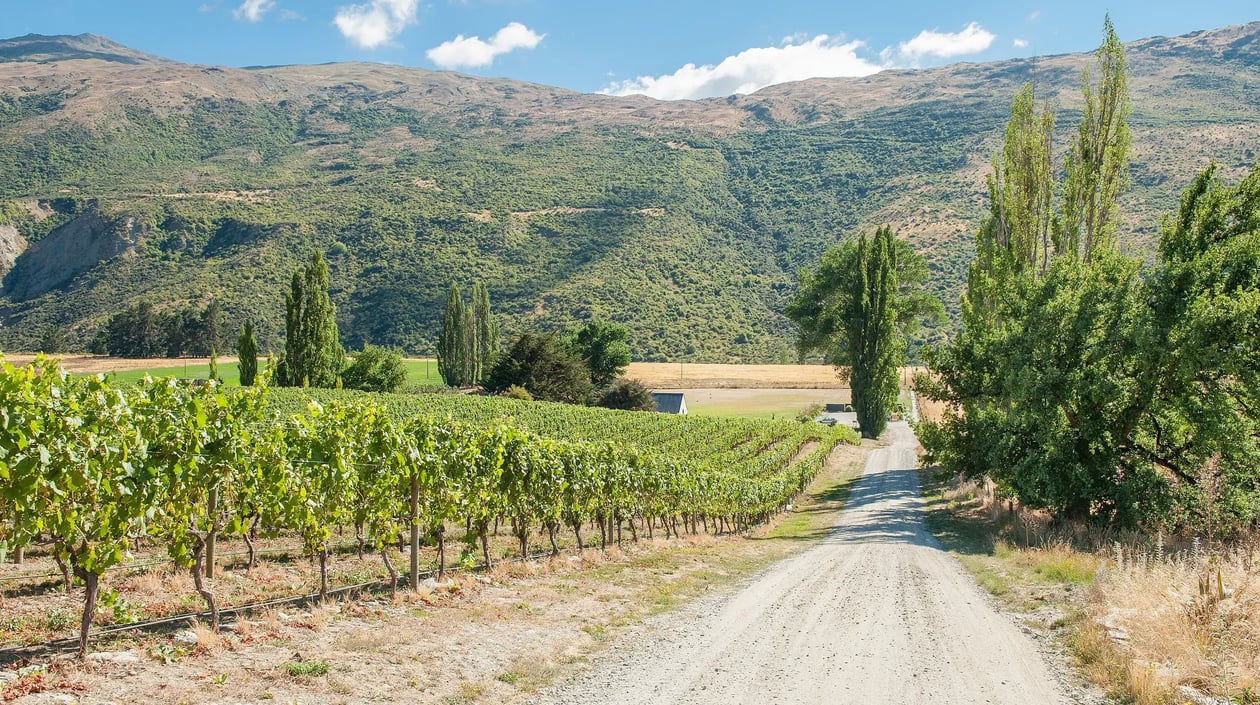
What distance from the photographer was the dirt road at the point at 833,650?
300 inches

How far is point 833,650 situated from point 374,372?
184ft

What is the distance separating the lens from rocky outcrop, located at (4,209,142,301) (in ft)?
404

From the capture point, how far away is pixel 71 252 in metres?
126

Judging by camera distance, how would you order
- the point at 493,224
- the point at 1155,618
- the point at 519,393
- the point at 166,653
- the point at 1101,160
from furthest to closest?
the point at 493,224 → the point at 519,393 → the point at 1101,160 → the point at 1155,618 → the point at 166,653

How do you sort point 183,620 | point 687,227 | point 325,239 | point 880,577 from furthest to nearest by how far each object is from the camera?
1. point 687,227
2. point 325,239
3. point 880,577
4. point 183,620

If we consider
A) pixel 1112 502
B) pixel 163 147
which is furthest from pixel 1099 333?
pixel 163 147

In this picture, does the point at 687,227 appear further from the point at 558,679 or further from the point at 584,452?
the point at 558,679

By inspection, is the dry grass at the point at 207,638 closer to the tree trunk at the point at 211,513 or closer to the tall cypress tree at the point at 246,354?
the tree trunk at the point at 211,513

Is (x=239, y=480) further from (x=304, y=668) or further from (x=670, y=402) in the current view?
(x=670, y=402)

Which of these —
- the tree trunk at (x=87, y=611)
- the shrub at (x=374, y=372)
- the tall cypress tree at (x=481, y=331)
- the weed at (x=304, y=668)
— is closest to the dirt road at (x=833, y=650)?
the weed at (x=304, y=668)

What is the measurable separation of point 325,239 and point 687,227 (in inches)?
2580

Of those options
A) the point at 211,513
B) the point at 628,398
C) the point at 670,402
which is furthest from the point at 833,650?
the point at 670,402

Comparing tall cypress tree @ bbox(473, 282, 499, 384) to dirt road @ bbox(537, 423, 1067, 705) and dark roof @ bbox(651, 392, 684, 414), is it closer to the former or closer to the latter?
dark roof @ bbox(651, 392, 684, 414)

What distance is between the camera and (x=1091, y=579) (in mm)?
12898
